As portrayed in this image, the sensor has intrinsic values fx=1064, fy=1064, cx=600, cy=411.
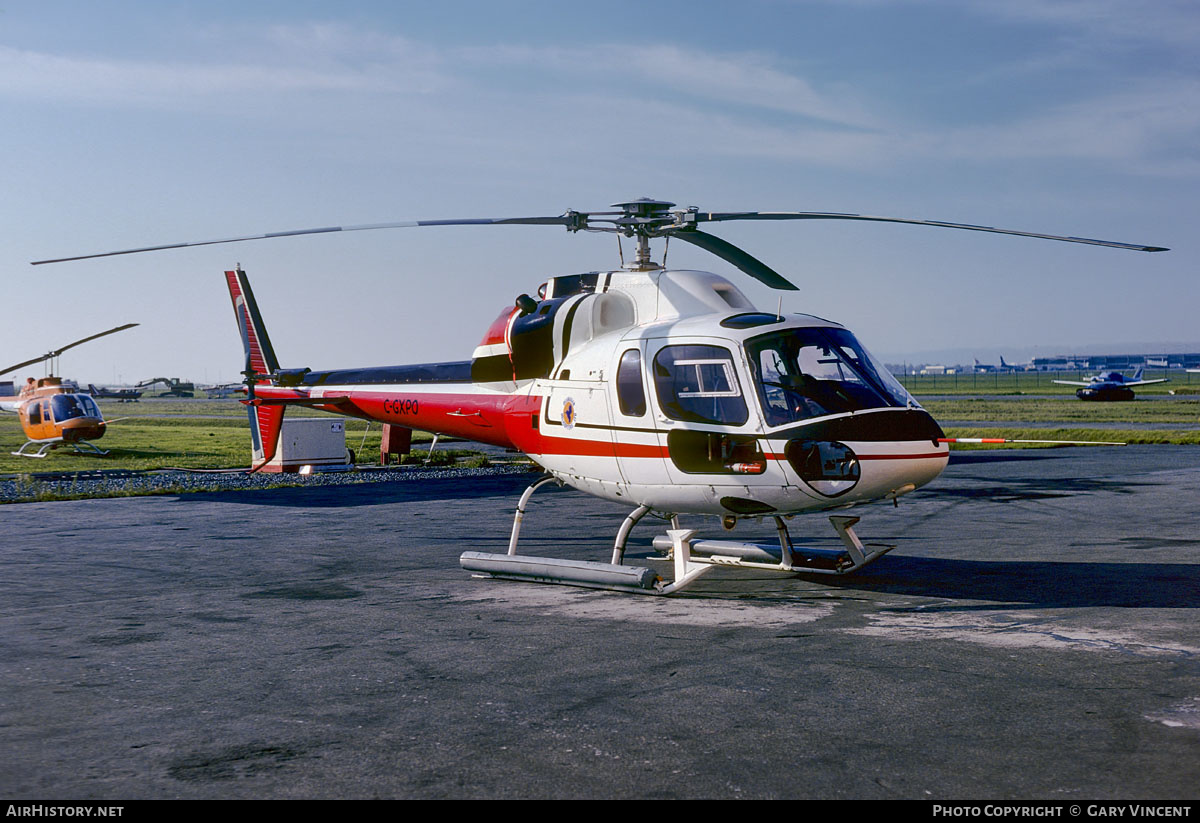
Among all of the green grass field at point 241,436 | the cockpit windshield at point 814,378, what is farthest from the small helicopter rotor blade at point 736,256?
the green grass field at point 241,436

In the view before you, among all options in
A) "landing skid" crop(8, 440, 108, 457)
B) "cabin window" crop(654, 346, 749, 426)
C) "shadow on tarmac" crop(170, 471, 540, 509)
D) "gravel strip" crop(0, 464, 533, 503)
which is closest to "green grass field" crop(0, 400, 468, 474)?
"landing skid" crop(8, 440, 108, 457)

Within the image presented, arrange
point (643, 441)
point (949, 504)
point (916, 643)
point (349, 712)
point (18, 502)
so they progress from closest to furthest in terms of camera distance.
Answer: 1. point (349, 712)
2. point (916, 643)
3. point (643, 441)
4. point (949, 504)
5. point (18, 502)

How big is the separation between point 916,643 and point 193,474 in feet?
79.5

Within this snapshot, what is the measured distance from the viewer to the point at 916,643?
8648 mm

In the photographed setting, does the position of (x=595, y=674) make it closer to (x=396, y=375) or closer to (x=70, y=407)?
(x=396, y=375)

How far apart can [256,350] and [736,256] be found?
11.8 meters

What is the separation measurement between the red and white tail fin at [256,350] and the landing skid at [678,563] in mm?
8914

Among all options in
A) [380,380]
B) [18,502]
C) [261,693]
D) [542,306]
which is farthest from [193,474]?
[261,693]

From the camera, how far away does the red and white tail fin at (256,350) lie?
65.0 feet

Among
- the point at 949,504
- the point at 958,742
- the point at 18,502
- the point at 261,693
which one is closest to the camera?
the point at 958,742

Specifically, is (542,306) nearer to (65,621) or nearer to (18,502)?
(65,621)

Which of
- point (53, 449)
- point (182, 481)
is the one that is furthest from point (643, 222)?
point (53, 449)

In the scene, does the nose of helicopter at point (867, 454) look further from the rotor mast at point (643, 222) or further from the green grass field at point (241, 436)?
the green grass field at point (241, 436)

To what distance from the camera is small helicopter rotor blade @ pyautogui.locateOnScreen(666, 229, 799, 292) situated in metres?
11.6
